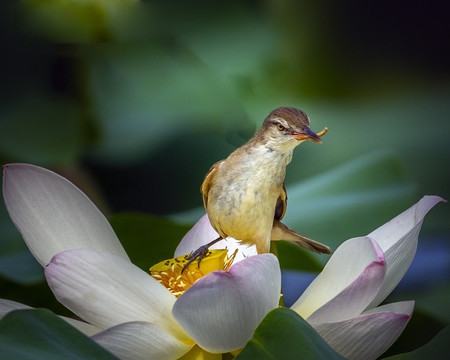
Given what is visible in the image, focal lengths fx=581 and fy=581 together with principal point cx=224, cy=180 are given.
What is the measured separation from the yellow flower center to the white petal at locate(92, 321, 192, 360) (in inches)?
4.9

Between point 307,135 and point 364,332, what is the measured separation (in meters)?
0.14

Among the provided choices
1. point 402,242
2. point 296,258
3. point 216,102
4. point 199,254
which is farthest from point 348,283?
point 216,102

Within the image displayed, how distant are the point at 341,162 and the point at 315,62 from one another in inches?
5.8

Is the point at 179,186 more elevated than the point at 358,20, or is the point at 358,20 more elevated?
the point at 358,20

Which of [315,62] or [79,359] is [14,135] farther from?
[79,359]

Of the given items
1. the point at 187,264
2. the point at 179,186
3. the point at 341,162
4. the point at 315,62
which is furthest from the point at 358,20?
the point at 187,264

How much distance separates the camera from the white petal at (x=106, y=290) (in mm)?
365

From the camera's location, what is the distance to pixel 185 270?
502mm

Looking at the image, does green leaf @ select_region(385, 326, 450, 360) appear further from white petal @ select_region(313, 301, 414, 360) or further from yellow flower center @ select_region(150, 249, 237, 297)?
yellow flower center @ select_region(150, 249, 237, 297)

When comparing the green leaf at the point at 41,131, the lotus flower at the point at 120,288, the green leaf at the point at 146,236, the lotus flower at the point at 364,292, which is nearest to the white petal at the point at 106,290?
the lotus flower at the point at 120,288

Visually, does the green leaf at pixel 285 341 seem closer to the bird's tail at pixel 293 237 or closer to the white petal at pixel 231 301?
the white petal at pixel 231 301

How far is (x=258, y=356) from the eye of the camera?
0.92 feet

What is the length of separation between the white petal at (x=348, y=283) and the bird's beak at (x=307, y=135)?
0.24ft

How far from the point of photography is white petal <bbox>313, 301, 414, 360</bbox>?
1.14 ft
